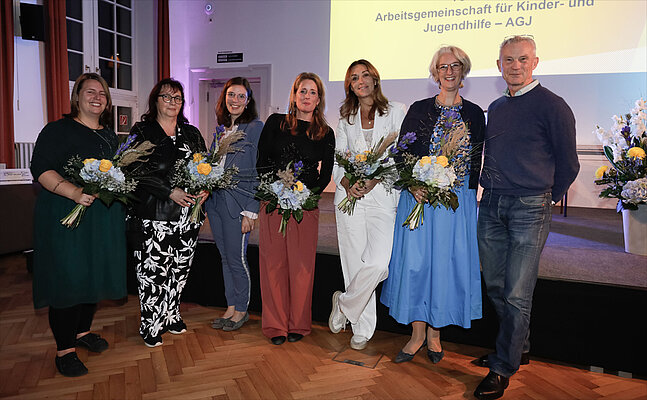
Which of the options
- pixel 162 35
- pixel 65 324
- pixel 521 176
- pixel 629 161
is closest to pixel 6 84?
pixel 162 35

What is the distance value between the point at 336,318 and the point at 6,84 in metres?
5.92

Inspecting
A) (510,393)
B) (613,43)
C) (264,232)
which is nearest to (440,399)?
(510,393)

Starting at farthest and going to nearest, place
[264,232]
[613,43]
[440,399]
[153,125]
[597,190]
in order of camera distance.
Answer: [597,190] < [613,43] < [264,232] < [153,125] < [440,399]

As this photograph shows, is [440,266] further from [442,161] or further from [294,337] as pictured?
[294,337]

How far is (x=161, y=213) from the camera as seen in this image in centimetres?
278

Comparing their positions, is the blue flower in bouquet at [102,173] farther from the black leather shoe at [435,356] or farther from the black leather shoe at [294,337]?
the black leather shoe at [435,356]

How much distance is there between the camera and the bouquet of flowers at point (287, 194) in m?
2.67

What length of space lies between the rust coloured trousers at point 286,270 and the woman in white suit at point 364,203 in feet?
0.73

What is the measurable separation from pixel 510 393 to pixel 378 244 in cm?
106

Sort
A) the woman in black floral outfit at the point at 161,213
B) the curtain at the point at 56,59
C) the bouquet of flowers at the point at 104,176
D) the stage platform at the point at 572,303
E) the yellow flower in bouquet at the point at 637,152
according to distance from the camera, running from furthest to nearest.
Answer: the curtain at the point at 56,59
the yellow flower in bouquet at the point at 637,152
the woman in black floral outfit at the point at 161,213
the stage platform at the point at 572,303
the bouquet of flowers at the point at 104,176

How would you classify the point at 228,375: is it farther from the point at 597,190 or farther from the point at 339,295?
the point at 597,190

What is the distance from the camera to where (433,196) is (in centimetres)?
244

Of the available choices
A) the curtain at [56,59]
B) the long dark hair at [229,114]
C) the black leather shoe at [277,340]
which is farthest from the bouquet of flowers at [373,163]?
the curtain at [56,59]

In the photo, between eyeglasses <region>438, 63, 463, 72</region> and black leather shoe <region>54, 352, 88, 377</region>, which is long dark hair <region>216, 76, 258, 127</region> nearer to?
eyeglasses <region>438, 63, 463, 72</region>
